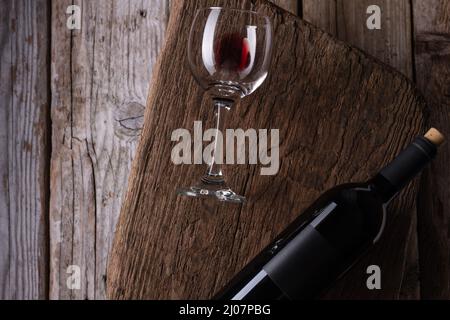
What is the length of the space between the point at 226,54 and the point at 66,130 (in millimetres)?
423

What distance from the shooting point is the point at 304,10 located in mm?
1012

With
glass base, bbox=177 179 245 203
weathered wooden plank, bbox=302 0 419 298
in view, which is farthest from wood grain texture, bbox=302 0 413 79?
glass base, bbox=177 179 245 203

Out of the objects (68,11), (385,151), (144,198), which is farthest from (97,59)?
(385,151)

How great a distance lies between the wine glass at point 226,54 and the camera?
0.77 metres

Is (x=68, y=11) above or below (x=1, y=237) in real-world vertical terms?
above

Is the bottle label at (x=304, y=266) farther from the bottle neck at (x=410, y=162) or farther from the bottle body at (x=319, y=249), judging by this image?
the bottle neck at (x=410, y=162)

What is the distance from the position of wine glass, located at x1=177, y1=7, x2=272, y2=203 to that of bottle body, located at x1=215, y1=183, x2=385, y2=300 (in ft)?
0.41

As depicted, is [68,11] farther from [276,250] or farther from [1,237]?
[276,250]

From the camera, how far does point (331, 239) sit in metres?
0.73

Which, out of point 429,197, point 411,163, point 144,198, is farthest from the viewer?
point 429,197

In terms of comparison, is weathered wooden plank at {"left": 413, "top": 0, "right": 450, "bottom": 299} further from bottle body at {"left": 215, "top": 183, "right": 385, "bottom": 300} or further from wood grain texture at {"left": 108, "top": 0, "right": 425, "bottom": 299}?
A: bottle body at {"left": 215, "top": 183, "right": 385, "bottom": 300}

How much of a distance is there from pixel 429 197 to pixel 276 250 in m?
0.39

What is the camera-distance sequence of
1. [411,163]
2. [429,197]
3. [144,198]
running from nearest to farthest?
[411,163] < [144,198] < [429,197]
